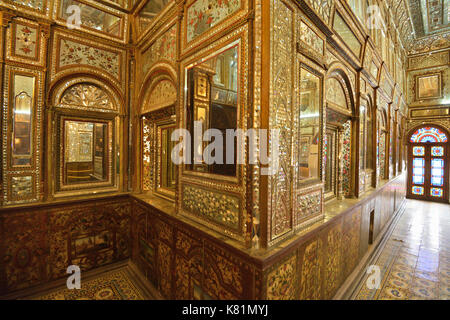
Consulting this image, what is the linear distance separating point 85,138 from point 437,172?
1301 centimetres

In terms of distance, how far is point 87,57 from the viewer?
3453 mm

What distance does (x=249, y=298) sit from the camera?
1675 mm

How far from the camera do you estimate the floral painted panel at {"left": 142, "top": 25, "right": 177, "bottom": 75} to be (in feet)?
9.61

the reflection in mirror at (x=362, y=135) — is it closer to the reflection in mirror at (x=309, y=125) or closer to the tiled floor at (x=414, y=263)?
the tiled floor at (x=414, y=263)

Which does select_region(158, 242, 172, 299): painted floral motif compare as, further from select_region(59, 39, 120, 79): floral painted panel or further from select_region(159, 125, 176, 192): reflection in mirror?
select_region(59, 39, 120, 79): floral painted panel

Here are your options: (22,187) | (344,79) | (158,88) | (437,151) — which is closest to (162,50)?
(158,88)

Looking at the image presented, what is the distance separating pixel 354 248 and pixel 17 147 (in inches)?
209

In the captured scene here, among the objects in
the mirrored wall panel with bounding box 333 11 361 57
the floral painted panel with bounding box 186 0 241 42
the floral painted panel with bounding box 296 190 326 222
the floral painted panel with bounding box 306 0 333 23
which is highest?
the mirrored wall panel with bounding box 333 11 361 57

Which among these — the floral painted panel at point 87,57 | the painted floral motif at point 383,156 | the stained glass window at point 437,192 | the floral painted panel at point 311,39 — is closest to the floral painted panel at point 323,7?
the floral painted panel at point 311,39

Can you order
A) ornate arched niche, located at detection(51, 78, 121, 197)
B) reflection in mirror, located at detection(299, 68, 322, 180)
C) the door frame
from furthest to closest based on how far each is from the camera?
the door frame, ornate arched niche, located at detection(51, 78, 121, 197), reflection in mirror, located at detection(299, 68, 322, 180)

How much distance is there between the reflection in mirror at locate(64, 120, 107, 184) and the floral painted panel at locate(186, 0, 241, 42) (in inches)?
95.0

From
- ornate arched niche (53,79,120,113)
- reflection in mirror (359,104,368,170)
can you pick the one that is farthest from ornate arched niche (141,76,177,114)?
reflection in mirror (359,104,368,170)

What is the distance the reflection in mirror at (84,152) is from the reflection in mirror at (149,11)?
196cm

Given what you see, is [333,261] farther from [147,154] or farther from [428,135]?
[428,135]
